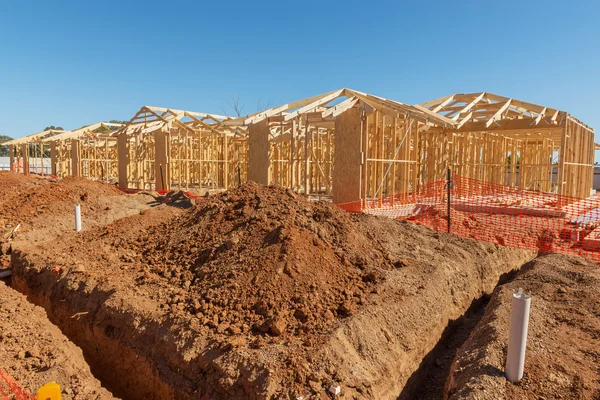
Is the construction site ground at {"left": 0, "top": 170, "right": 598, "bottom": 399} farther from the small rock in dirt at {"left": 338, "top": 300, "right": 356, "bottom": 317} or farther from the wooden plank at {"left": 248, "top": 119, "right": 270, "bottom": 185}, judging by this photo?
the wooden plank at {"left": 248, "top": 119, "right": 270, "bottom": 185}

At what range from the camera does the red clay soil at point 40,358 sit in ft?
13.0

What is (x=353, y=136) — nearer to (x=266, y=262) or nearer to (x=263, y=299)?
(x=266, y=262)

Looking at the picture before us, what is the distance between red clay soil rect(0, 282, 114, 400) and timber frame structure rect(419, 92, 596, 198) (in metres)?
13.5

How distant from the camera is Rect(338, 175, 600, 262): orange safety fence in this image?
937 centimetres

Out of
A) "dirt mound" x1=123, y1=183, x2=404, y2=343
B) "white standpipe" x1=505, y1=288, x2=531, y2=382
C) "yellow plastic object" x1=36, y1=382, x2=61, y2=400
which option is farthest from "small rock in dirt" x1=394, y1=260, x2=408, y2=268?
"yellow plastic object" x1=36, y1=382, x2=61, y2=400

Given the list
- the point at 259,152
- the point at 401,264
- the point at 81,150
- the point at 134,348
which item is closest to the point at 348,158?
the point at 259,152

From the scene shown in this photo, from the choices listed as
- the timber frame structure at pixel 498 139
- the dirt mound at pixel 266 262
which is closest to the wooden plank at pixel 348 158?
the timber frame structure at pixel 498 139

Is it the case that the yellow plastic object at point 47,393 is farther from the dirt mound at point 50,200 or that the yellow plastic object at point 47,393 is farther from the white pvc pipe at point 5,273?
the dirt mound at point 50,200

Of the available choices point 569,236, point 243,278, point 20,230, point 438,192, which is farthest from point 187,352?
point 438,192

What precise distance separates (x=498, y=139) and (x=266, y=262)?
1850 centimetres

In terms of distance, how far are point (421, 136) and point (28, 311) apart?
15613 millimetres

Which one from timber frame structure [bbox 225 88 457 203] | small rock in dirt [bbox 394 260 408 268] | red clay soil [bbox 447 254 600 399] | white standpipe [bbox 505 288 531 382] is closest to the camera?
white standpipe [bbox 505 288 531 382]

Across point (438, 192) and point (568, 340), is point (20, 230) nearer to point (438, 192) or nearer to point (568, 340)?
point (568, 340)

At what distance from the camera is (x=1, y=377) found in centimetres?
370
